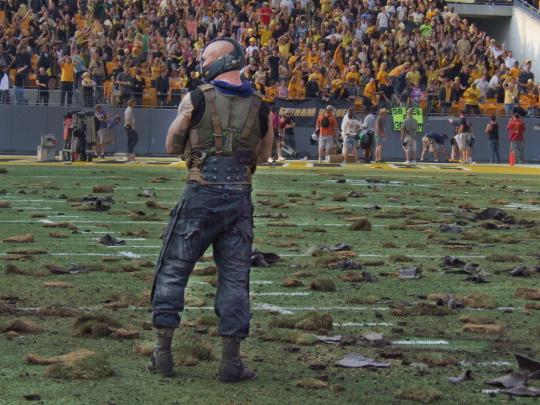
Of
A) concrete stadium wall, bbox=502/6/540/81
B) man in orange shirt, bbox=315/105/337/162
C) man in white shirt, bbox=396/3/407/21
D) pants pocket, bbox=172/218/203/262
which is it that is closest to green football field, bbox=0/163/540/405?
pants pocket, bbox=172/218/203/262

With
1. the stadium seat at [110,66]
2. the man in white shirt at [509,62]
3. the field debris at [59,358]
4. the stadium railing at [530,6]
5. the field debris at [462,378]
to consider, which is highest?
the stadium railing at [530,6]

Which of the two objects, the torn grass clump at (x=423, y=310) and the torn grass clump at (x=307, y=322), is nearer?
the torn grass clump at (x=307, y=322)

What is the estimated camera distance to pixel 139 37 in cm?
4019

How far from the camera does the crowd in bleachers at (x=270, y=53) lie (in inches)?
1551

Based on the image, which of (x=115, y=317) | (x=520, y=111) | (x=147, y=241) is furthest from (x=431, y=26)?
(x=115, y=317)

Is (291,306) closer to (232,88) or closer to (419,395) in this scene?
(232,88)

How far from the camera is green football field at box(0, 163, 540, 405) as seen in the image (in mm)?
7148

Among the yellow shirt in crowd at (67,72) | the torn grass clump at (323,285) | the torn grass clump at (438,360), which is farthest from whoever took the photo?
the yellow shirt in crowd at (67,72)

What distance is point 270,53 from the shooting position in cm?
4156

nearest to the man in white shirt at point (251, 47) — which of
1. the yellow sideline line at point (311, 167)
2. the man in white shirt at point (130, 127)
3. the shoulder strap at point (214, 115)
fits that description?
the man in white shirt at point (130, 127)

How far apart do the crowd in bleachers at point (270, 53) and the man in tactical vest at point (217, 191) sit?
31.4 m

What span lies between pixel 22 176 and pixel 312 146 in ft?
55.1

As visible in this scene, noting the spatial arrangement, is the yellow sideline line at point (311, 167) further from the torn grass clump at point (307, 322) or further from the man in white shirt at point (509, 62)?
the torn grass clump at point (307, 322)

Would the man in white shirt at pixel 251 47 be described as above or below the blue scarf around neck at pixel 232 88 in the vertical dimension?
above
